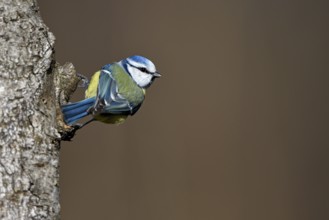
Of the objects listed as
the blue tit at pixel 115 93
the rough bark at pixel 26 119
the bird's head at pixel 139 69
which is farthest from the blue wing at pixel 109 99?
the rough bark at pixel 26 119

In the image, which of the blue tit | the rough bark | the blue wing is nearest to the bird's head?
the blue tit

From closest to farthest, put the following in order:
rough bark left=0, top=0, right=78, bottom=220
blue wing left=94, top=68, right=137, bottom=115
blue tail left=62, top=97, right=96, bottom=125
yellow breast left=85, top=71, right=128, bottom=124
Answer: rough bark left=0, top=0, right=78, bottom=220
blue tail left=62, top=97, right=96, bottom=125
blue wing left=94, top=68, right=137, bottom=115
yellow breast left=85, top=71, right=128, bottom=124

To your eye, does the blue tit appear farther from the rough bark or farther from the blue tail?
the rough bark

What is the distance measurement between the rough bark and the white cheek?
97 centimetres

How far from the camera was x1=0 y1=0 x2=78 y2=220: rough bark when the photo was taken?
1.73 meters

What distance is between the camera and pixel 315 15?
12.5ft

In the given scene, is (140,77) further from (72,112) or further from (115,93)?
(72,112)

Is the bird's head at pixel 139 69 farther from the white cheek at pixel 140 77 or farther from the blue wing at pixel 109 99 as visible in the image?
the blue wing at pixel 109 99

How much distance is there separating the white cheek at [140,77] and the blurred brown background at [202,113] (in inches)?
21.4

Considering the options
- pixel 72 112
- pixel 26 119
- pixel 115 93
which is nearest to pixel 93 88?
pixel 115 93

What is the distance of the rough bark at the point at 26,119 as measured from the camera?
68.2 inches

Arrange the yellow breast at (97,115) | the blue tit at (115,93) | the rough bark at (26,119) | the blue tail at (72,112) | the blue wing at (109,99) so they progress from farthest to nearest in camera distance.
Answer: the yellow breast at (97,115), the blue wing at (109,99), the blue tit at (115,93), the blue tail at (72,112), the rough bark at (26,119)

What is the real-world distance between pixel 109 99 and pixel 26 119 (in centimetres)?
65

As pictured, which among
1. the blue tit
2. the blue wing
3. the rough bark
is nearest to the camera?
the rough bark
